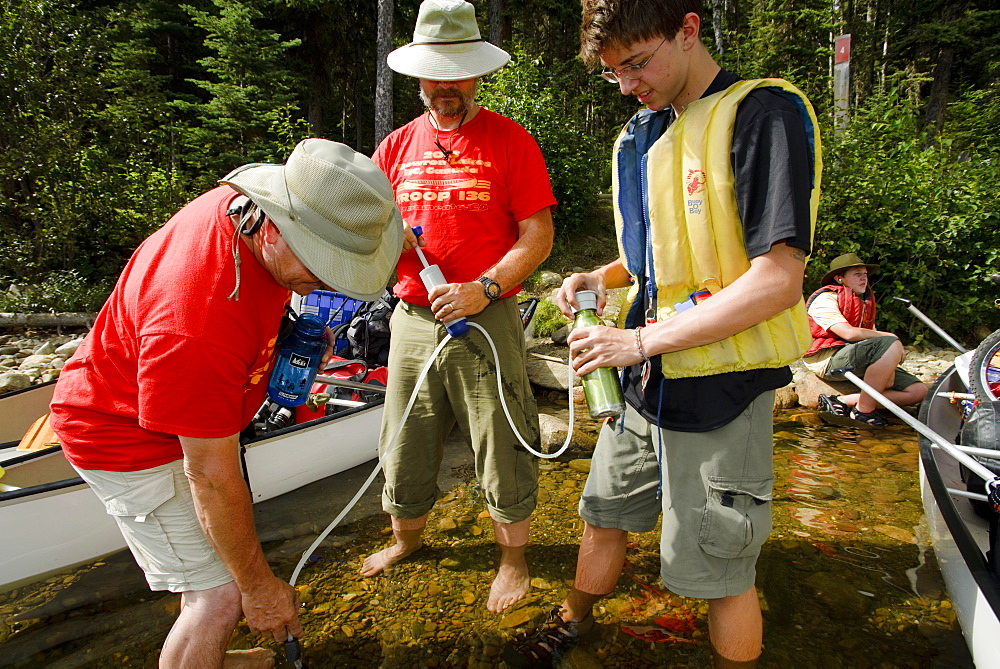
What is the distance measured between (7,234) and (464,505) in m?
8.91

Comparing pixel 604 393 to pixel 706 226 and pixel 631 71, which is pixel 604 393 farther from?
pixel 631 71

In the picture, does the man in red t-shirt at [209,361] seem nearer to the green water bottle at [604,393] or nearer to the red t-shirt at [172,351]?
the red t-shirt at [172,351]

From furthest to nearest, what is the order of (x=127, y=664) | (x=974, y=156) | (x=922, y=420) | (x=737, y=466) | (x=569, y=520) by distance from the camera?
(x=974, y=156) → (x=922, y=420) → (x=569, y=520) → (x=127, y=664) → (x=737, y=466)

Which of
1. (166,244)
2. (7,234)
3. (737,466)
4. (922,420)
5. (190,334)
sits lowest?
(922,420)

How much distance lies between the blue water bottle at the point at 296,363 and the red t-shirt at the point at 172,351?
0.31 m

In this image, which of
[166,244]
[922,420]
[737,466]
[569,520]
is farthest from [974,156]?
[166,244]

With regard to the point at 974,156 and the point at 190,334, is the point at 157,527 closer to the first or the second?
the point at 190,334

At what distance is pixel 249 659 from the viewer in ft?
8.09

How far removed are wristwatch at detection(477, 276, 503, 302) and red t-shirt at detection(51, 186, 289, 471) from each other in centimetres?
96

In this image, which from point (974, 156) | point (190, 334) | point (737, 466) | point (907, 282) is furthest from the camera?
point (974, 156)

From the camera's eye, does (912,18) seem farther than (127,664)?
Yes

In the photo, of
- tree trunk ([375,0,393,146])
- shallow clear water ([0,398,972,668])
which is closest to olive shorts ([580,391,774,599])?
shallow clear water ([0,398,972,668])

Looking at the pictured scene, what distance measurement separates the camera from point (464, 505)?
13.6ft

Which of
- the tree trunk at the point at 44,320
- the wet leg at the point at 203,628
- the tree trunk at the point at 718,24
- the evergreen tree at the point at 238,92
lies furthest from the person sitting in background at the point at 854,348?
the tree trunk at the point at 718,24
